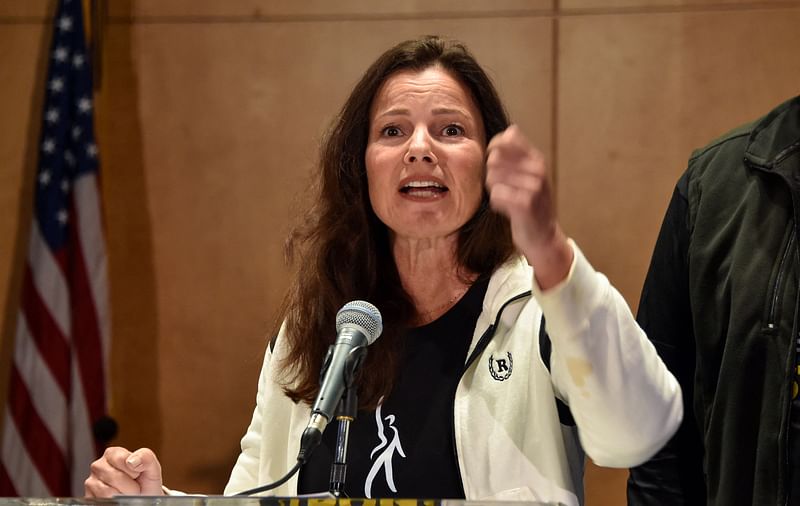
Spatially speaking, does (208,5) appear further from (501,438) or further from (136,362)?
(501,438)

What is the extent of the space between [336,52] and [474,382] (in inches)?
79.5

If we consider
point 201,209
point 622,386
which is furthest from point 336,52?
point 622,386

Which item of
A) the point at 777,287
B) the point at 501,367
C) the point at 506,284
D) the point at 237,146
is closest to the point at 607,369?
the point at 501,367

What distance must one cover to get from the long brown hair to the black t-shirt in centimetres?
4

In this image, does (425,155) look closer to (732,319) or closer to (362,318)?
(362,318)

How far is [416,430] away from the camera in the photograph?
1727mm

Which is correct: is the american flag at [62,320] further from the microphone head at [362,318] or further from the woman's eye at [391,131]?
the microphone head at [362,318]

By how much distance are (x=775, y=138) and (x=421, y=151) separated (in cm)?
67

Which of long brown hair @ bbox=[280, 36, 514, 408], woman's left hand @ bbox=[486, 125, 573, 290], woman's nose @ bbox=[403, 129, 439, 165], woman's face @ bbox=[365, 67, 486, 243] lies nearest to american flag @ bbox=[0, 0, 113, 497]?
long brown hair @ bbox=[280, 36, 514, 408]

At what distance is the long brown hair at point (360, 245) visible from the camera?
1878 mm

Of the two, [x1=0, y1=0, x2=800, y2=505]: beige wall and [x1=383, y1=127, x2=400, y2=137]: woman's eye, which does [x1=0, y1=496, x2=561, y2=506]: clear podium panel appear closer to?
[x1=383, y1=127, x2=400, y2=137]: woman's eye

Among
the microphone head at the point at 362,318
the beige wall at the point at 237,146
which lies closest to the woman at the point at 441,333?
the microphone head at the point at 362,318

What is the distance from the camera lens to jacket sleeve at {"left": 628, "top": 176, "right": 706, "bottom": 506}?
184cm

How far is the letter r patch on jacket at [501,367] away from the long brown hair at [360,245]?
0.20 m
